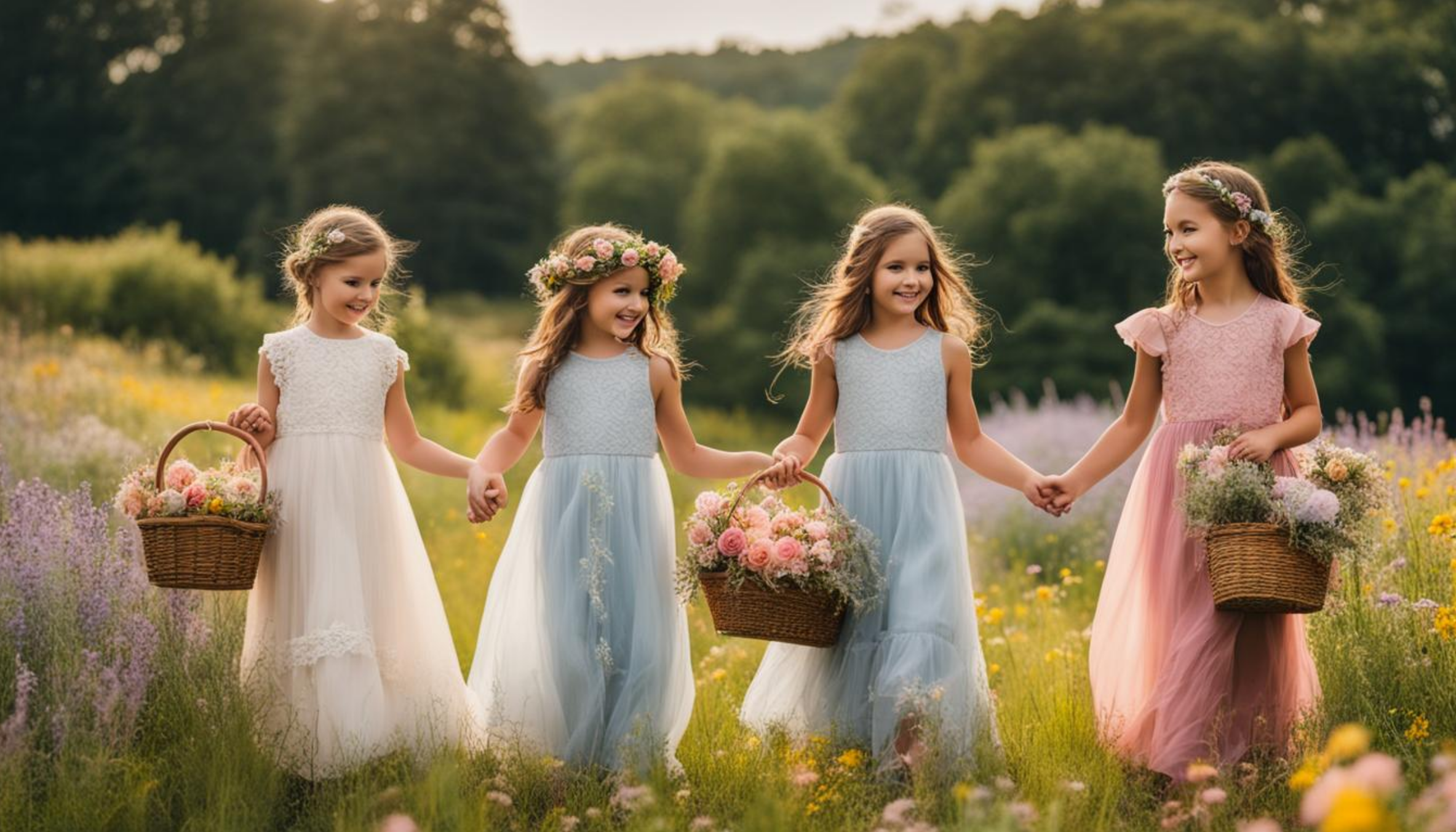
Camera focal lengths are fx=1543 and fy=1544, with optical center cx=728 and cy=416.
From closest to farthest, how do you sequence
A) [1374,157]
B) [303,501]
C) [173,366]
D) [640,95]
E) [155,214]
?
[303,501]
[173,366]
[1374,157]
[155,214]
[640,95]

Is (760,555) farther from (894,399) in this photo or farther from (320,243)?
(320,243)

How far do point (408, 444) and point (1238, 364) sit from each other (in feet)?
10.1

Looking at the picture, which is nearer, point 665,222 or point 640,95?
point 665,222

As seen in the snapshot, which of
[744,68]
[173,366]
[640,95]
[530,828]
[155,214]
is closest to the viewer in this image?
[530,828]

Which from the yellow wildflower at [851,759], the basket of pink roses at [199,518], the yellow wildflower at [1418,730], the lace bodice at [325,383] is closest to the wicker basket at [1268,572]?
the yellow wildflower at [1418,730]

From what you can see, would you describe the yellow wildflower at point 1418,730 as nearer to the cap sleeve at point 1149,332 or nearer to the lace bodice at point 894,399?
the cap sleeve at point 1149,332

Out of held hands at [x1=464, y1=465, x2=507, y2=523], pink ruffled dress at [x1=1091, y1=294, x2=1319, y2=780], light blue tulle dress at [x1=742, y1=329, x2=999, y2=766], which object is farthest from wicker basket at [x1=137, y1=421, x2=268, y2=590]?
pink ruffled dress at [x1=1091, y1=294, x2=1319, y2=780]

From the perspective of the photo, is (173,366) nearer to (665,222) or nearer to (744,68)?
(665,222)

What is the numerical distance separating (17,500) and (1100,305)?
27434mm

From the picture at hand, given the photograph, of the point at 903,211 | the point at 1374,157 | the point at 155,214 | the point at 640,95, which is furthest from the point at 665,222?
the point at 903,211

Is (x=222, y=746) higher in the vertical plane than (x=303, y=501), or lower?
lower

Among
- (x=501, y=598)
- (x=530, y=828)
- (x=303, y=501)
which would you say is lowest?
(x=530, y=828)

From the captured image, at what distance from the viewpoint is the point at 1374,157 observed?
34375 millimetres

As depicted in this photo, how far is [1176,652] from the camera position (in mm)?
5480
